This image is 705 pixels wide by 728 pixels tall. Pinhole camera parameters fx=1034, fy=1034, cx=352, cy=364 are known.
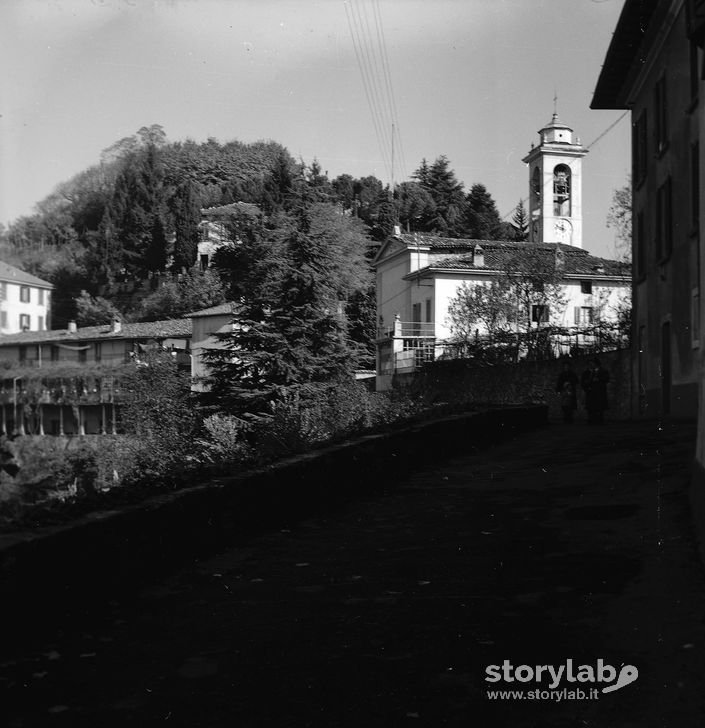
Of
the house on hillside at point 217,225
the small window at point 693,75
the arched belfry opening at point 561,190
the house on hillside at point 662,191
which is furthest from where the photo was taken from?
the arched belfry opening at point 561,190

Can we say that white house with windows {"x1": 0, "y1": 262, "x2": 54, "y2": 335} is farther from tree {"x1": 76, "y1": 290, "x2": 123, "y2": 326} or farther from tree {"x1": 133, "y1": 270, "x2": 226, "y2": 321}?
tree {"x1": 133, "y1": 270, "x2": 226, "y2": 321}

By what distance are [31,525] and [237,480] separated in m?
3.27

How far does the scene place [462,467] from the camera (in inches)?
597

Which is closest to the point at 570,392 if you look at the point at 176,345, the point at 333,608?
the point at 176,345

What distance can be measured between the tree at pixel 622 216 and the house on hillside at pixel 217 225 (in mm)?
13926

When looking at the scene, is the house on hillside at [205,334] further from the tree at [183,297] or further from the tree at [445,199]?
the tree at [445,199]

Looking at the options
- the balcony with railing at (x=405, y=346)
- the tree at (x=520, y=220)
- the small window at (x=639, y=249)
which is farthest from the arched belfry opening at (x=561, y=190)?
the small window at (x=639, y=249)

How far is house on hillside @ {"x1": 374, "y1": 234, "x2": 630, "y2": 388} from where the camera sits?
135 feet

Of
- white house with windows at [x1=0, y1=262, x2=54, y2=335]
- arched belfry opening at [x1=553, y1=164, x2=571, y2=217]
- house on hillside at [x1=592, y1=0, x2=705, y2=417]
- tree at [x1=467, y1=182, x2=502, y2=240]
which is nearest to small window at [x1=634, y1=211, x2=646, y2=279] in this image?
house on hillside at [x1=592, y1=0, x2=705, y2=417]

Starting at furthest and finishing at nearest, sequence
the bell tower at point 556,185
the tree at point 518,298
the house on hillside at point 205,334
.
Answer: the bell tower at point 556,185, the tree at point 518,298, the house on hillside at point 205,334

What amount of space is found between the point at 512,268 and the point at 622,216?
4845mm

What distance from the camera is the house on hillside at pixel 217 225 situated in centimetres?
2495

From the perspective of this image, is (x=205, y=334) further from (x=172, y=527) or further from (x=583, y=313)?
(x=172, y=527)

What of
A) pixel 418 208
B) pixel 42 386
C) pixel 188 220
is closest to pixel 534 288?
pixel 418 208
